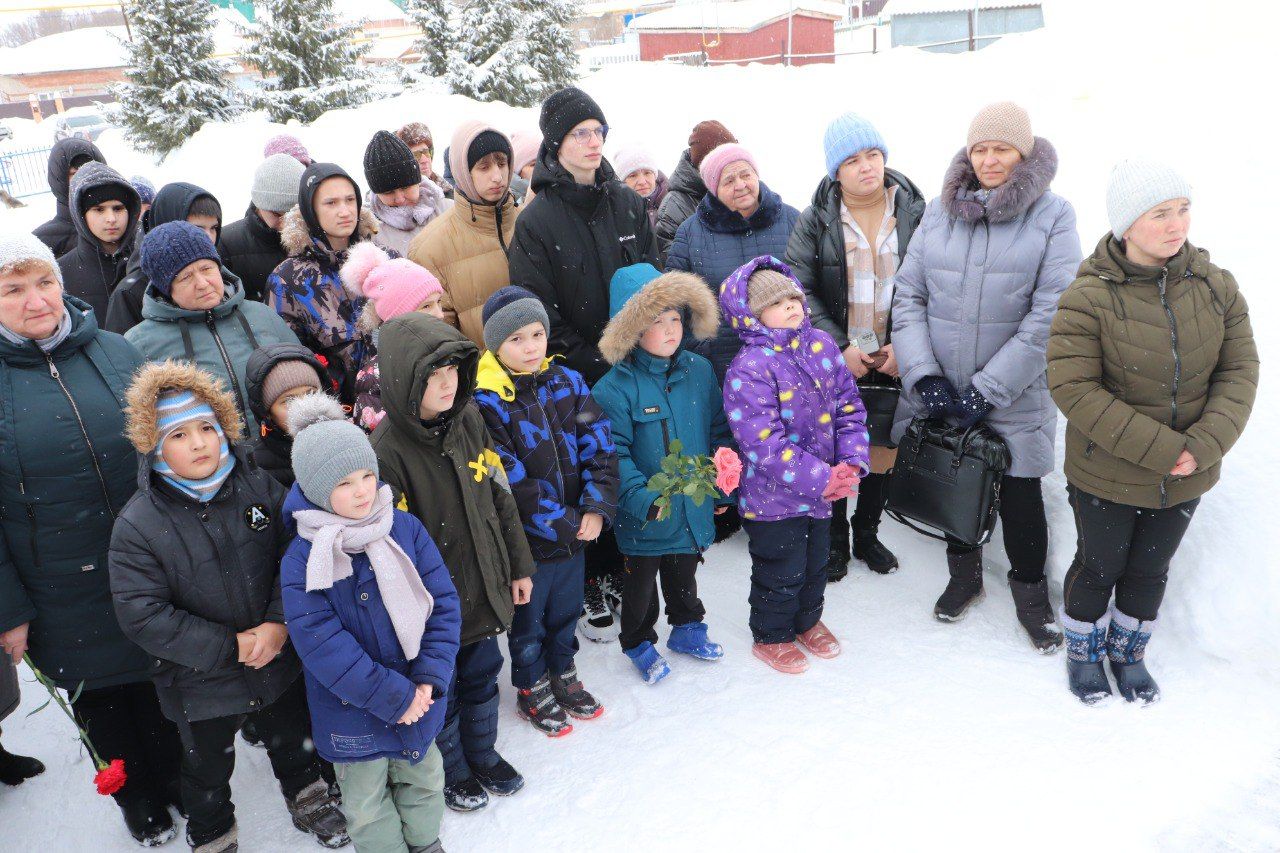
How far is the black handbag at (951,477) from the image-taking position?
3.90m

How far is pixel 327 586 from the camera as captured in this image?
2.64 meters

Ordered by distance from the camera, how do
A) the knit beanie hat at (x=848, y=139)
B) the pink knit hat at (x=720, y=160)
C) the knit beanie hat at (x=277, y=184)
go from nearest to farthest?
the knit beanie hat at (x=848, y=139) < the pink knit hat at (x=720, y=160) < the knit beanie hat at (x=277, y=184)

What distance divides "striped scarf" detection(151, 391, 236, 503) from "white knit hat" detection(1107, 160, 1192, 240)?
3410 millimetres

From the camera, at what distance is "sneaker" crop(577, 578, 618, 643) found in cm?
448

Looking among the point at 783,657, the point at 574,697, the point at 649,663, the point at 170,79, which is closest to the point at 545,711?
the point at 574,697

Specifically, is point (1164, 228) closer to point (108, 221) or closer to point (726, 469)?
point (726, 469)

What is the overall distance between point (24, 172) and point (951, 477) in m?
25.0

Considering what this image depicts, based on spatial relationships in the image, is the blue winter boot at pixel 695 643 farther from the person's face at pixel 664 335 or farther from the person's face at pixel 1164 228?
the person's face at pixel 1164 228

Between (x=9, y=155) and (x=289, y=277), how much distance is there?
22861 millimetres

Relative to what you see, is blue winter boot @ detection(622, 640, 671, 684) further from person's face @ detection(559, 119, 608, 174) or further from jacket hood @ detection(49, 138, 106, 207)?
jacket hood @ detection(49, 138, 106, 207)

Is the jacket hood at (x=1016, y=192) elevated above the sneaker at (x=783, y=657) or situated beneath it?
elevated above

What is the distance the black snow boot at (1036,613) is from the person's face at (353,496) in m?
3.06

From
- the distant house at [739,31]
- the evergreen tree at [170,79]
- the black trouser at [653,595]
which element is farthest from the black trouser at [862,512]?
the distant house at [739,31]

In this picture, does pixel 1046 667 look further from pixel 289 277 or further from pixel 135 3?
pixel 135 3
